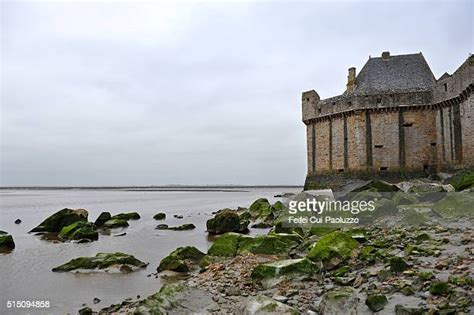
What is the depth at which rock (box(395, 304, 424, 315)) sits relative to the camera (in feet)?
17.2

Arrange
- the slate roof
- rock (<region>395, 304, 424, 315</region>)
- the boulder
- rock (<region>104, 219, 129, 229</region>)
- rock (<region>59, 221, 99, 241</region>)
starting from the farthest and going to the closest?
the slate roof, rock (<region>104, 219, 129, 229</region>), rock (<region>59, 221, 99, 241</region>), the boulder, rock (<region>395, 304, 424, 315</region>)

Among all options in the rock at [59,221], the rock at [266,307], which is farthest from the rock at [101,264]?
the rock at [59,221]

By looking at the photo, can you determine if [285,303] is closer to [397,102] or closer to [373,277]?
[373,277]

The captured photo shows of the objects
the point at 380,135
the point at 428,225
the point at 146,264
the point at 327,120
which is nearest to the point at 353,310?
the point at 428,225

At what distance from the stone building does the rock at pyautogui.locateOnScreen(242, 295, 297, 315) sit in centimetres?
1796

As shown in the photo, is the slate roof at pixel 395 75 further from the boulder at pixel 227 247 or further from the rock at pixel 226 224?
the boulder at pixel 227 247

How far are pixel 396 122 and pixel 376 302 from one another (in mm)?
19926

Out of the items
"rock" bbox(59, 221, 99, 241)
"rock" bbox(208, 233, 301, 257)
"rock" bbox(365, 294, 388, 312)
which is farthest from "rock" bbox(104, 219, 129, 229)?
"rock" bbox(365, 294, 388, 312)

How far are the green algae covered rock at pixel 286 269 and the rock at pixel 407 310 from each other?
2.88 m

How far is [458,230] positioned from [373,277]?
427cm

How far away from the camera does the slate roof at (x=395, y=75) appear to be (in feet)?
80.8

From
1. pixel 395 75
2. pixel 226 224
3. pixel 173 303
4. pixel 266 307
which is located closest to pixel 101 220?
pixel 226 224

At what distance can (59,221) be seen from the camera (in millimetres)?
22312

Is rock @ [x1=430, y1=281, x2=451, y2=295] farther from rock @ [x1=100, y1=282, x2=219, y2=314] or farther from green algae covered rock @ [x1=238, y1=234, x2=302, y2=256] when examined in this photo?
green algae covered rock @ [x1=238, y1=234, x2=302, y2=256]
